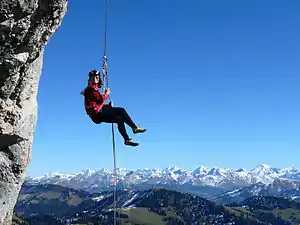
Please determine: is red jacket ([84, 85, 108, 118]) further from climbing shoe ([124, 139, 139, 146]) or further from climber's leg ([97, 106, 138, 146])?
climbing shoe ([124, 139, 139, 146])

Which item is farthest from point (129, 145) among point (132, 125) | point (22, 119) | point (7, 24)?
point (7, 24)

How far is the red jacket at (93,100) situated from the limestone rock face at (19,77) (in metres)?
1.73

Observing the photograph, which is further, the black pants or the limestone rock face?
the black pants

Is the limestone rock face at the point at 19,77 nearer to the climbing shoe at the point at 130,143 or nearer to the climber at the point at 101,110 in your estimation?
the climber at the point at 101,110

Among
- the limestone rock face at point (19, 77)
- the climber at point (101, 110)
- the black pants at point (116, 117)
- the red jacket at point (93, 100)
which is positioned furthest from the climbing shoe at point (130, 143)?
the limestone rock face at point (19, 77)

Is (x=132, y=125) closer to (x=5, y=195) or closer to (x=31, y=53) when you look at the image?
(x=31, y=53)

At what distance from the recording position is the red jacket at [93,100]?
12.6 meters

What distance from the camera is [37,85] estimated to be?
13.2m

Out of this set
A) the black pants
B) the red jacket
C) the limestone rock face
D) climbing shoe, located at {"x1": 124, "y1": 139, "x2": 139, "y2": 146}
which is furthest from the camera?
climbing shoe, located at {"x1": 124, "y1": 139, "x2": 139, "y2": 146}

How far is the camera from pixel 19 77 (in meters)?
11.6

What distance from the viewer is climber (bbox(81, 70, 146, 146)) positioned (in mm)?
12672

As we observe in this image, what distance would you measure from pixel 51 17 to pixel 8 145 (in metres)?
4.61

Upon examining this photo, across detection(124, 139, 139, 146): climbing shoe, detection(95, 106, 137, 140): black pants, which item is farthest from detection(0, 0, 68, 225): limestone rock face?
detection(124, 139, 139, 146): climbing shoe

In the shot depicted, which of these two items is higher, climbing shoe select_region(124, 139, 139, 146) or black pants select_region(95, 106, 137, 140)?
black pants select_region(95, 106, 137, 140)
